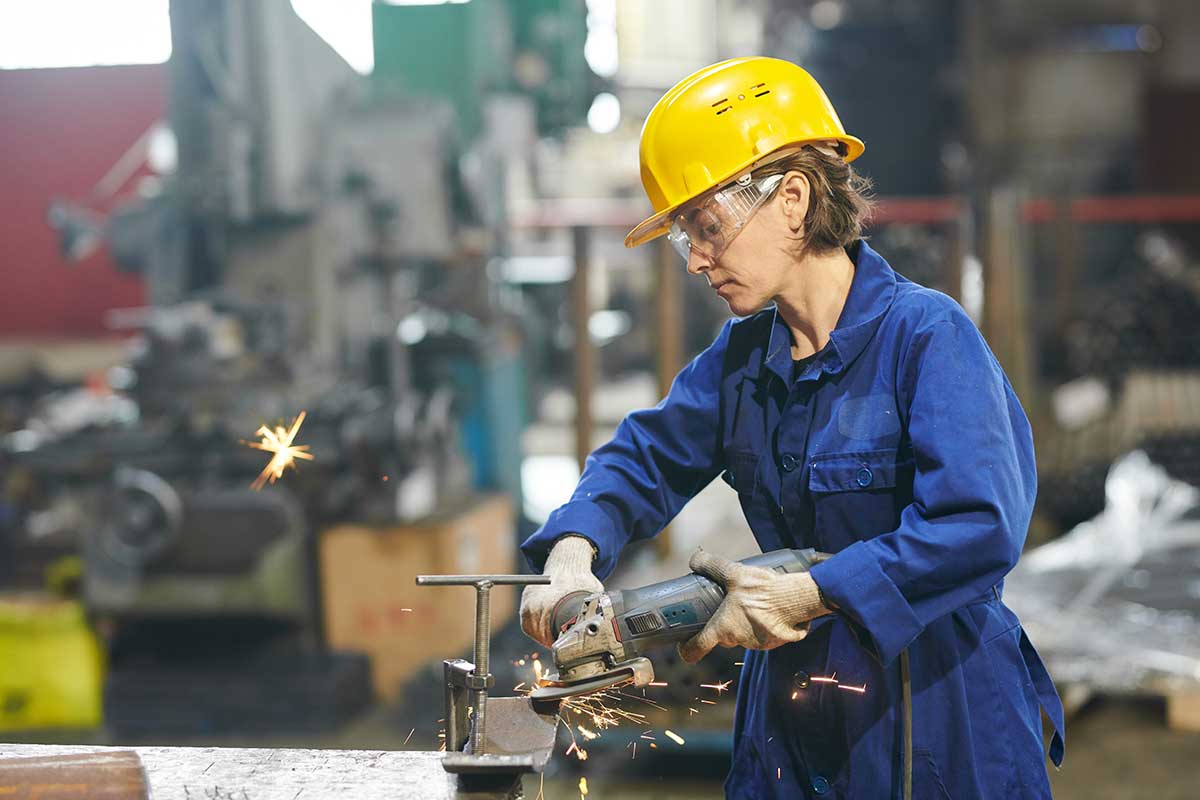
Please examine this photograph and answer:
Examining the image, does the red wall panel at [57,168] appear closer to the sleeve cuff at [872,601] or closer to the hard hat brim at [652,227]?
the hard hat brim at [652,227]

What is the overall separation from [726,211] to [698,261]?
96 millimetres

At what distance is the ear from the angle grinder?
48cm

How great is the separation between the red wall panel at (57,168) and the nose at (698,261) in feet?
24.6

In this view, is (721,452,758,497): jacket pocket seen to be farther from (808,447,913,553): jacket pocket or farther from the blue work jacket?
(808,447,913,553): jacket pocket

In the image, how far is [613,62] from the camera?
12.1m

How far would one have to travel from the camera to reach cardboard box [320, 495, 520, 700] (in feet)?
13.9

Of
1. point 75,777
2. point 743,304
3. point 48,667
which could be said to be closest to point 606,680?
point 743,304

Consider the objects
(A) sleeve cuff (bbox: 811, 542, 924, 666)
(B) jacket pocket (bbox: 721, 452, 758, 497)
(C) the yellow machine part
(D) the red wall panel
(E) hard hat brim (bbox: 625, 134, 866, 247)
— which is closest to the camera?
(A) sleeve cuff (bbox: 811, 542, 924, 666)

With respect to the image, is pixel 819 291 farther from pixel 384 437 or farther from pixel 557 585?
pixel 384 437

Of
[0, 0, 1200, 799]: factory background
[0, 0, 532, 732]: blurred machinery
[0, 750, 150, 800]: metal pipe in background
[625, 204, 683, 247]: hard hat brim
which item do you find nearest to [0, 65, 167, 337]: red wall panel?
[0, 0, 1200, 799]: factory background

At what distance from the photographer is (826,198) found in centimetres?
167

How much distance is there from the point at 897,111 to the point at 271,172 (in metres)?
8.35

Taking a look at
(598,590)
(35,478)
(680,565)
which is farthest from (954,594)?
(35,478)

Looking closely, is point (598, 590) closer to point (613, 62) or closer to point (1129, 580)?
point (1129, 580)
